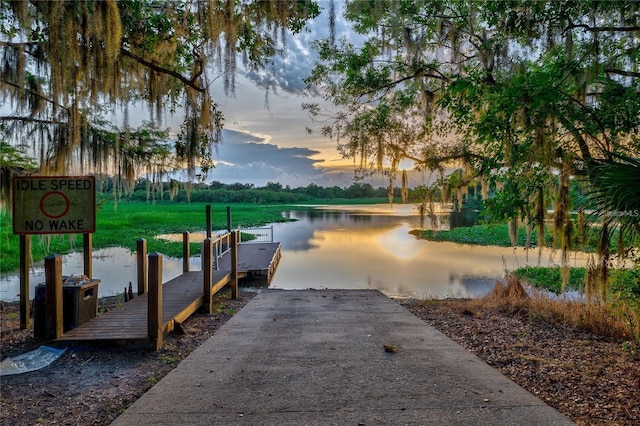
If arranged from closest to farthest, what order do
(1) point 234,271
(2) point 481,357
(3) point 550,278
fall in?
1. (2) point 481,357
2. (1) point 234,271
3. (3) point 550,278

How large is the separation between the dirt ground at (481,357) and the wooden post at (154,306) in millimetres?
160

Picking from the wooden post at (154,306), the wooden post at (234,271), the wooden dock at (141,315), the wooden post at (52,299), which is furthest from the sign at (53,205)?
the wooden post at (234,271)

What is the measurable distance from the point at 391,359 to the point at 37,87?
7.23 metres

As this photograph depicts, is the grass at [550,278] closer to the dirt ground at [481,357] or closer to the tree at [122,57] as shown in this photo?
the dirt ground at [481,357]

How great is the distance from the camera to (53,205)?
5738 mm

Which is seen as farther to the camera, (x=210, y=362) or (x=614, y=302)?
(x=614, y=302)

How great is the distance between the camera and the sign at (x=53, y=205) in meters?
5.65

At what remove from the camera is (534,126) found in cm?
494

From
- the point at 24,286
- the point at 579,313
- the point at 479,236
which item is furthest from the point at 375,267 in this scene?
the point at 24,286

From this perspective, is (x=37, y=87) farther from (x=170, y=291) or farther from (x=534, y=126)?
(x=534, y=126)

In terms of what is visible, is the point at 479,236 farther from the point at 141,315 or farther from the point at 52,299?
the point at 52,299

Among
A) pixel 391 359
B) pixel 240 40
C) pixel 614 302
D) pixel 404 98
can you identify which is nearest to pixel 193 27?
pixel 240 40

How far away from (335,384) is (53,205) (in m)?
4.82

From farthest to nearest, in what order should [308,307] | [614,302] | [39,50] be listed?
[308,307] < [614,302] < [39,50]
